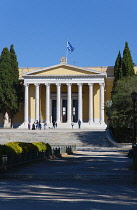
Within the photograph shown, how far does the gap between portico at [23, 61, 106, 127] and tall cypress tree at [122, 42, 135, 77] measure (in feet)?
14.9

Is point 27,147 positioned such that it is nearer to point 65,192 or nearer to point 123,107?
point 65,192

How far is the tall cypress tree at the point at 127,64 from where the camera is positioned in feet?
201

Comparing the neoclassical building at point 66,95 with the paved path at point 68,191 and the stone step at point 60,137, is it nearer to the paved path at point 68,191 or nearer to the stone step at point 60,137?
the stone step at point 60,137

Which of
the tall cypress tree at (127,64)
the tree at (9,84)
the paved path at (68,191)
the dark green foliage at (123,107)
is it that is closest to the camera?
the paved path at (68,191)

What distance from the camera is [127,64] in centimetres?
6147

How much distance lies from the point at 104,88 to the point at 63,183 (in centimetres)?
5696

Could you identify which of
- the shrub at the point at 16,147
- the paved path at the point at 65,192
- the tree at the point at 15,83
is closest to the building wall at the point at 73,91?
the tree at the point at 15,83

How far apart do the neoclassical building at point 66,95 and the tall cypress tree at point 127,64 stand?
4543mm

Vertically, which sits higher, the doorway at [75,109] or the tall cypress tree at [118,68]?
the tall cypress tree at [118,68]

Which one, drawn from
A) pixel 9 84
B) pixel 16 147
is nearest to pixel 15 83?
pixel 9 84

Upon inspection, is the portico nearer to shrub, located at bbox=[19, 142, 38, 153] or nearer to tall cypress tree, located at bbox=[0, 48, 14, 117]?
tall cypress tree, located at bbox=[0, 48, 14, 117]

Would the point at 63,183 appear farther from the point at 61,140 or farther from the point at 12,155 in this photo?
the point at 61,140

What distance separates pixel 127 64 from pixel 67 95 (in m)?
12.1

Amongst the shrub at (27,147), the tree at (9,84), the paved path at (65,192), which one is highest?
the tree at (9,84)
